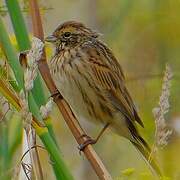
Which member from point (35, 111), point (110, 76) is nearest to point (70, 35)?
point (110, 76)

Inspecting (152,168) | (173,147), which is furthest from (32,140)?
(173,147)

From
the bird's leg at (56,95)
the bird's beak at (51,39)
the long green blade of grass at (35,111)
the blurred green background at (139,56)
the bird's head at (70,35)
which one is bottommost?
the long green blade of grass at (35,111)

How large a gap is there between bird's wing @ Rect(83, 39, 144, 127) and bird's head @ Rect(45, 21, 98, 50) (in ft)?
0.26

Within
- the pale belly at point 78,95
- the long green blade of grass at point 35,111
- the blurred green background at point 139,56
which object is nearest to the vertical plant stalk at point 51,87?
the long green blade of grass at point 35,111

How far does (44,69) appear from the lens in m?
1.86

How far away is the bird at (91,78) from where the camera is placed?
2801 mm

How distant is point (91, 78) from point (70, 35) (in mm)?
227

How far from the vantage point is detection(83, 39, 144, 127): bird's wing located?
2889 mm

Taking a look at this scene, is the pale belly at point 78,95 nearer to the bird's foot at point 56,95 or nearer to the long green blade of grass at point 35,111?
the bird's foot at point 56,95

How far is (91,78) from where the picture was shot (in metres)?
2.89

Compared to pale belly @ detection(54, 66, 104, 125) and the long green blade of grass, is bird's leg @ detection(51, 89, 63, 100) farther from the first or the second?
pale belly @ detection(54, 66, 104, 125)

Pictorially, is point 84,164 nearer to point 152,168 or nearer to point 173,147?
point 173,147

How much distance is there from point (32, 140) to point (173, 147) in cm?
89

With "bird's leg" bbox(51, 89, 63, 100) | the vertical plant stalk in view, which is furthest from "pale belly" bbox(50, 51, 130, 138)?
the vertical plant stalk
